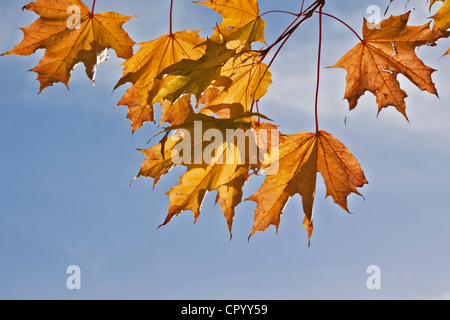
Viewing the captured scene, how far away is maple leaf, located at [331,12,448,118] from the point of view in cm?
145

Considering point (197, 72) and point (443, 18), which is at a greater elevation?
point (443, 18)

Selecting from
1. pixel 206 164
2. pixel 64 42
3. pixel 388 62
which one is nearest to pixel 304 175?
pixel 206 164

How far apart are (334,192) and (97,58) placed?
2.97ft

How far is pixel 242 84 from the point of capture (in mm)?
1433

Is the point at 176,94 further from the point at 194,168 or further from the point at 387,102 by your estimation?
the point at 387,102

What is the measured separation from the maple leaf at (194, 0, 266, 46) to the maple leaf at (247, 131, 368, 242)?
342 millimetres

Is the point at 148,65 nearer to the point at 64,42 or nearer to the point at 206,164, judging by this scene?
the point at 64,42

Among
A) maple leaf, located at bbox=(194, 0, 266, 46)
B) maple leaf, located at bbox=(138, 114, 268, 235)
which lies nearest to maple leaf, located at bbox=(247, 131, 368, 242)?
maple leaf, located at bbox=(138, 114, 268, 235)

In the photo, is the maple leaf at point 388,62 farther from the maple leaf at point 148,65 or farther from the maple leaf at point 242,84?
the maple leaf at point 148,65

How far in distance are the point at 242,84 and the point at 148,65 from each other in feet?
1.12

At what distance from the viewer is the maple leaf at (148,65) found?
147 centimetres

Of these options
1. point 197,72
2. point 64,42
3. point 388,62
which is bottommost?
point 197,72

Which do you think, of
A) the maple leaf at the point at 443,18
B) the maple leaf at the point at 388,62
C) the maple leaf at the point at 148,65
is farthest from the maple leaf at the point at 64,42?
the maple leaf at the point at 443,18

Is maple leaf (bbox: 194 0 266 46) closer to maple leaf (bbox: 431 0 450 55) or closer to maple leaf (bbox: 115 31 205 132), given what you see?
maple leaf (bbox: 115 31 205 132)
